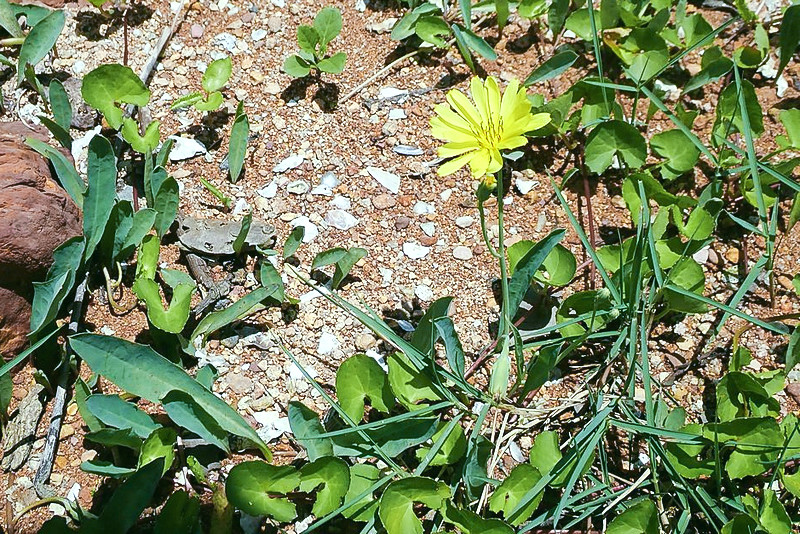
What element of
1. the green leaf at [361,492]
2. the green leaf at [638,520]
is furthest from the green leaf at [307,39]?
the green leaf at [638,520]

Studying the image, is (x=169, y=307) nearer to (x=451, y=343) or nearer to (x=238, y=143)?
(x=238, y=143)

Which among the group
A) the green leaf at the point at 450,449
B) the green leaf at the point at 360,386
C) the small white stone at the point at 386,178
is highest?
the small white stone at the point at 386,178

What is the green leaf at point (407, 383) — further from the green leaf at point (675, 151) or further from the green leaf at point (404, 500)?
the green leaf at point (675, 151)

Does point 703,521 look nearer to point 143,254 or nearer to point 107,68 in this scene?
point 143,254

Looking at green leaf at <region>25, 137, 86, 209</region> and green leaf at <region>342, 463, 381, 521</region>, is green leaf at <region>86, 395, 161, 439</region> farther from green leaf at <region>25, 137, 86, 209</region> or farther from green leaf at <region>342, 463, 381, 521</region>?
green leaf at <region>25, 137, 86, 209</region>

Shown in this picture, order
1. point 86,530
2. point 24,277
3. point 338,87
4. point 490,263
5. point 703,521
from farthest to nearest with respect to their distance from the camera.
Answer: point 338,87
point 490,263
point 24,277
point 703,521
point 86,530

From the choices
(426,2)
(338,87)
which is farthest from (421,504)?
(426,2)

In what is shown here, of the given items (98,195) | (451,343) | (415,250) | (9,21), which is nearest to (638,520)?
(451,343)
